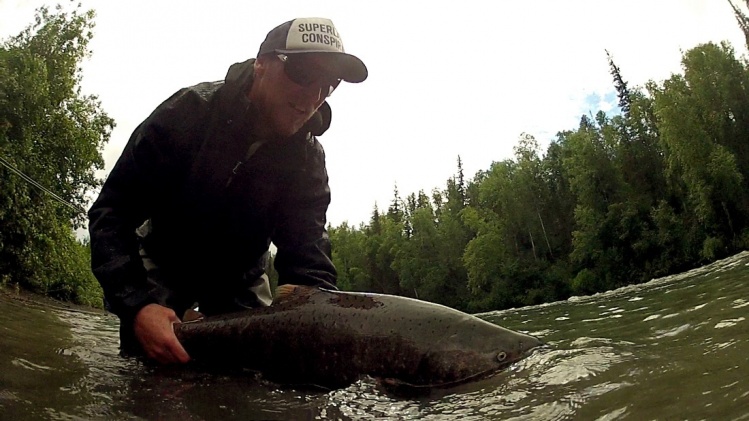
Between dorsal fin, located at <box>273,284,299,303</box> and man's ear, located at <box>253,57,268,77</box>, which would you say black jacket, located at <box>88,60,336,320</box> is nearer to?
man's ear, located at <box>253,57,268,77</box>

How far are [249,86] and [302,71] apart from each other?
399 millimetres

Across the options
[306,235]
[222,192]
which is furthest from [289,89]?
[306,235]

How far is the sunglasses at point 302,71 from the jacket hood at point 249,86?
313mm

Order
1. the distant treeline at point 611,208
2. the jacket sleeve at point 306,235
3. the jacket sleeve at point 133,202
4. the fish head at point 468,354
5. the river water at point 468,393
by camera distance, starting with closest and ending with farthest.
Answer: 1. the river water at point 468,393
2. the fish head at point 468,354
3. the jacket sleeve at point 133,202
4. the jacket sleeve at point 306,235
5. the distant treeline at point 611,208

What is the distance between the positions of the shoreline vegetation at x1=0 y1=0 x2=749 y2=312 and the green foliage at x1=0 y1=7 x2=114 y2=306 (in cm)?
5

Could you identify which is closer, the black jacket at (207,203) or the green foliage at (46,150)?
the black jacket at (207,203)

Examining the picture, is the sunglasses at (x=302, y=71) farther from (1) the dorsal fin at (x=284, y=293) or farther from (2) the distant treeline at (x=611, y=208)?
(2) the distant treeline at (x=611, y=208)

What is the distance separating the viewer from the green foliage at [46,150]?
17.9 metres

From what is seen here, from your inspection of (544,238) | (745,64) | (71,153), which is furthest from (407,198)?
(71,153)

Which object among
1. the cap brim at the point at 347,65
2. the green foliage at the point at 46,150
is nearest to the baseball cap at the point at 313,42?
the cap brim at the point at 347,65

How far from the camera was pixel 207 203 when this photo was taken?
318cm

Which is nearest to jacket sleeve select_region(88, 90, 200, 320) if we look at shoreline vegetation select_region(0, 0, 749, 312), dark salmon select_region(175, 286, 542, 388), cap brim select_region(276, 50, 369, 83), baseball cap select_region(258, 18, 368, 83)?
dark salmon select_region(175, 286, 542, 388)

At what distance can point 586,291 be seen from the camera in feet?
136

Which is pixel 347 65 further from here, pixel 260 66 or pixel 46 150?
pixel 46 150
